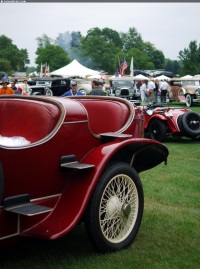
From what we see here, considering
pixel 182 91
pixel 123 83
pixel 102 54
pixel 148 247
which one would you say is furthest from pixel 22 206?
pixel 102 54

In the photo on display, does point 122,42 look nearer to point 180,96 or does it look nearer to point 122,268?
point 180,96

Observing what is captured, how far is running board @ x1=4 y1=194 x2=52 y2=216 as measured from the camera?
9.54ft

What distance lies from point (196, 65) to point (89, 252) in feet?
218

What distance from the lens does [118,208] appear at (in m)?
3.64

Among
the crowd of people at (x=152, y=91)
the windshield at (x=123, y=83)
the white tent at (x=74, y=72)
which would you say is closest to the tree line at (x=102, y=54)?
the white tent at (x=74, y=72)

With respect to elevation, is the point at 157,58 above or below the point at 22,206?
above

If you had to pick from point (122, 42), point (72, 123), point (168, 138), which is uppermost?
point (122, 42)

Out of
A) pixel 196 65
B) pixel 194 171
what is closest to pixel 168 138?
pixel 194 171

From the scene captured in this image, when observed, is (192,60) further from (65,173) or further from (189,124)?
(65,173)

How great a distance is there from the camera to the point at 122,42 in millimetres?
125125

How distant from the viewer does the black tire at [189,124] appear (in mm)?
9836

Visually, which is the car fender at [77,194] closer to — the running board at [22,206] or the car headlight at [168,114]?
the running board at [22,206]

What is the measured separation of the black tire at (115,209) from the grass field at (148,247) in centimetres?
11

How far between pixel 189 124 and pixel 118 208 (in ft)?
21.9
